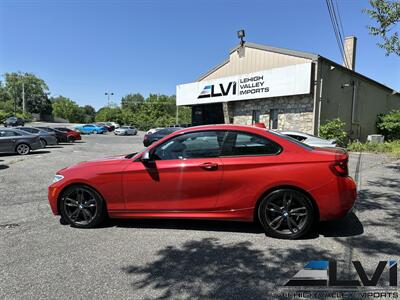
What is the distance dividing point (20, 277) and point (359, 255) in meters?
3.88

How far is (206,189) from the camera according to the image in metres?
4.10

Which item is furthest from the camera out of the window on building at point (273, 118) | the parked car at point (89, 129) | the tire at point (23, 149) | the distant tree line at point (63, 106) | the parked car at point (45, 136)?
the distant tree line at point (63, 106)

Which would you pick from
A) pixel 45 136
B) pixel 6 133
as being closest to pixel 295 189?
pixel 6 133

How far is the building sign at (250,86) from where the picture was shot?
1597 centimetres

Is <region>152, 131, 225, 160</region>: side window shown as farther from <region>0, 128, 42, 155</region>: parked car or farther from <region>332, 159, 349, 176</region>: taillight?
<region>0, 128, 42, 155</region>: parked car

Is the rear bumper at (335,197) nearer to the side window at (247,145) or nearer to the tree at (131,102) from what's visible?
the side window at (247,145)

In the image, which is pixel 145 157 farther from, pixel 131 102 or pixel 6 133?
pixel 131 102

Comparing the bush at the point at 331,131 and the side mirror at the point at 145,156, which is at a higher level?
the bush at the point at 331,131

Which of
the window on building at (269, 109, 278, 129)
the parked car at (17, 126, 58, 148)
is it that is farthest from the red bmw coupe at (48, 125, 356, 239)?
the parked car at (17, 126, 58, 148)

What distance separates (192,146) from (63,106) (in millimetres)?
109282

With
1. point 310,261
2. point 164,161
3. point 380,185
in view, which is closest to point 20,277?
point 164,161

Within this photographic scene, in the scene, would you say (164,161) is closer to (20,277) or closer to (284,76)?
(20,277)

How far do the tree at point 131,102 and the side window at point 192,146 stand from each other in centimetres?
9263

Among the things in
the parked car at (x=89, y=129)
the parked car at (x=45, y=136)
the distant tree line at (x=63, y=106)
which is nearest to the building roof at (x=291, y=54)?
the parked car at (x=45, y=136)
